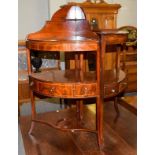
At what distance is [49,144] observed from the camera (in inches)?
70.6

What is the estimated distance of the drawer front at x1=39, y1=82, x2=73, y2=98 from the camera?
166 centimetres

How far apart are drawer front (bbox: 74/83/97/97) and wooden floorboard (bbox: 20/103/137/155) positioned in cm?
39

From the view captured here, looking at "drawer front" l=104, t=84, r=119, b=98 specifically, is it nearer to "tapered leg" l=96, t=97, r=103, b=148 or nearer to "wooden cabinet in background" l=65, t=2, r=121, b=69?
"tapered leg" l=96, t=97, r=103, b=148

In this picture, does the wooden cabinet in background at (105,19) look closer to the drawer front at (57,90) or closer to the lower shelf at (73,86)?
the lower shelf at (73,86)

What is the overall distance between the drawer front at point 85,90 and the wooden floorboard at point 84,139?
1.29ft

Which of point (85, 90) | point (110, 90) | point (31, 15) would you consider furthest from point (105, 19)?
point (85, 90)

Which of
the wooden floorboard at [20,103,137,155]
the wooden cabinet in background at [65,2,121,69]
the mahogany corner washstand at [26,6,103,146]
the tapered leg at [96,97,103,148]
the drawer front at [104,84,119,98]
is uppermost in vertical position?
the wooden cabinet in background at [65,2,121,69]

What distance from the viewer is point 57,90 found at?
1.69m

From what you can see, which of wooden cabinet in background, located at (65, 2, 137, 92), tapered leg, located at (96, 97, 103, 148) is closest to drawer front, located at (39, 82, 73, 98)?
tapered leg, located at (96, 97, 103, 148)

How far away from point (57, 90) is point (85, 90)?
0.20 m

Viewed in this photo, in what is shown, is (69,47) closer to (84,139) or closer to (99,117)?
(99,117)

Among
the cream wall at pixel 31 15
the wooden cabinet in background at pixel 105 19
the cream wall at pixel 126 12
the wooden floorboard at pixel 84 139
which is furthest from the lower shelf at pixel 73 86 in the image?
the cream wall at pixel 126 12
